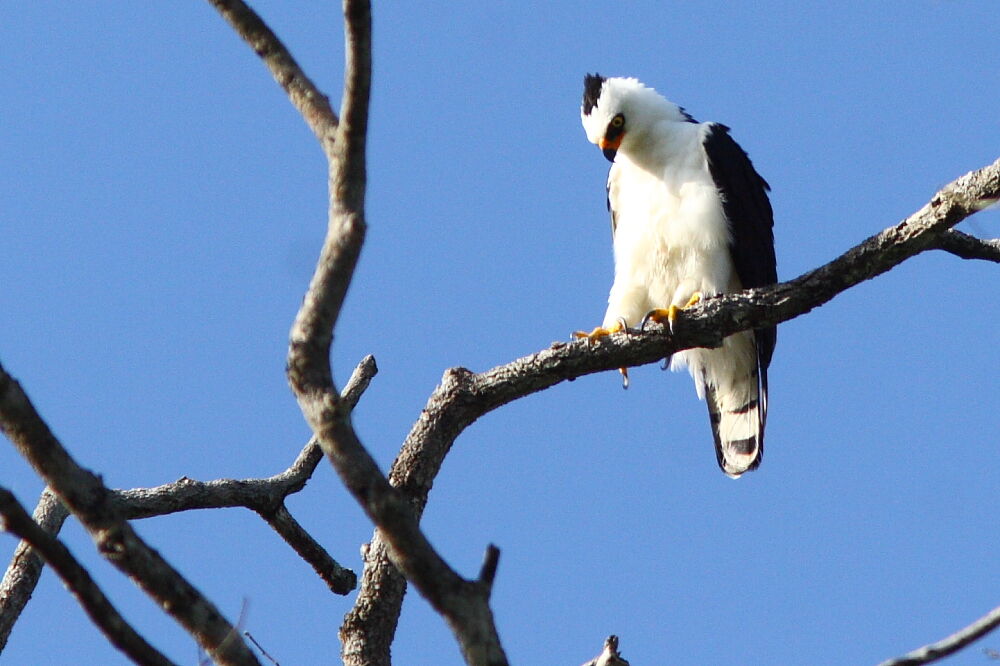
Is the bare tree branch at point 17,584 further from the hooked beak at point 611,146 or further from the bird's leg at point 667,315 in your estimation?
the hooked beak at point 611,146

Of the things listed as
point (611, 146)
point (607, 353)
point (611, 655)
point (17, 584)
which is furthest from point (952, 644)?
point (611, 146)

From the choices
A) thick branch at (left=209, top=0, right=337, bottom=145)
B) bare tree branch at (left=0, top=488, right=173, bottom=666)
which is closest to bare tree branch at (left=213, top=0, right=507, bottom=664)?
thick branch at (left=209, top=0, right=337, bottom=145)

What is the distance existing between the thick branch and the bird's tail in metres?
3.84

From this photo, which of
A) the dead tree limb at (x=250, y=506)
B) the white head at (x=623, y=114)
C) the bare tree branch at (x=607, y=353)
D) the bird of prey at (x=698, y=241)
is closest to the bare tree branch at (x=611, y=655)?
the bare tree branch at (x=607, y=353)

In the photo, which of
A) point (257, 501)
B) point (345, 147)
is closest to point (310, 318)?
point (345, 147)

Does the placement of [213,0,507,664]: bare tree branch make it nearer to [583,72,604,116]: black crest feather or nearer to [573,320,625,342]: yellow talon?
[573,320,625,342]: yellow talon

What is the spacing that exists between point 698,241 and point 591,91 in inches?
61.2

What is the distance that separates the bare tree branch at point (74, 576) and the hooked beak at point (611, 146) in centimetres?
496

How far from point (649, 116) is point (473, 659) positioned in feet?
16.1

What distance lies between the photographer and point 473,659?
8.59 feet

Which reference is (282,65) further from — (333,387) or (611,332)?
(611,332)

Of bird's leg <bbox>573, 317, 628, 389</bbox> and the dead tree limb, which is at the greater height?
bird's leg <bbox>573, 317, 628, 389</bbox>

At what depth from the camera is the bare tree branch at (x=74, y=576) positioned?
250cm

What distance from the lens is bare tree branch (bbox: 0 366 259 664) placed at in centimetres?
277
